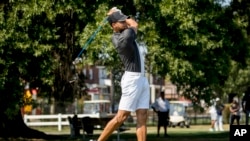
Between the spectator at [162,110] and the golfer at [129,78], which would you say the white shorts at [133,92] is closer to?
the golfer at [129,78]

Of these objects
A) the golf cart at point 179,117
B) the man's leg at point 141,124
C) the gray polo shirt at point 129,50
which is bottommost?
the golf cart at point 179,117

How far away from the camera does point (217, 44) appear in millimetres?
24781

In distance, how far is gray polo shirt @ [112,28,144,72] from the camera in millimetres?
10680

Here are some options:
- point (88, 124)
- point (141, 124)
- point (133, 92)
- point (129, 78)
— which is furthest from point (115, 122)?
point (88, 124)

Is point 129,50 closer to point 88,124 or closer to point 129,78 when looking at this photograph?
point 129,78

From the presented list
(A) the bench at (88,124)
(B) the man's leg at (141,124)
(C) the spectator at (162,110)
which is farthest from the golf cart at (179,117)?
(B) the man's leg at (141,124)

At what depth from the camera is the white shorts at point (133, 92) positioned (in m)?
10.7

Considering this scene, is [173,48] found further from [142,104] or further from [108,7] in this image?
[142,104]

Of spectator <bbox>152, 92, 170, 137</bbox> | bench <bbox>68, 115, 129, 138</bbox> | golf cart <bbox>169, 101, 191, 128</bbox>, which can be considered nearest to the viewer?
bench <bbox>68, 115, 129, 138</bbox>

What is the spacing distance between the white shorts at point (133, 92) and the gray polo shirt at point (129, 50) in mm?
114

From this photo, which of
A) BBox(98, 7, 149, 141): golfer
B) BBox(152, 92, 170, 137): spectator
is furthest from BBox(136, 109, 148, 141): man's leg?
BBox(152, 92, 170, 137): spectator

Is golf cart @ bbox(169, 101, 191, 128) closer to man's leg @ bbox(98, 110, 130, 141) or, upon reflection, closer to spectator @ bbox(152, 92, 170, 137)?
spectator @ bbox(152, 92, 170, 137)

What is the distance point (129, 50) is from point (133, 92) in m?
0.65

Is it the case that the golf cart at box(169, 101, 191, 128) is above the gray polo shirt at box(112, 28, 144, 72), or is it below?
below
